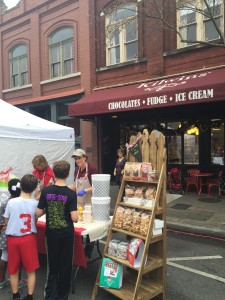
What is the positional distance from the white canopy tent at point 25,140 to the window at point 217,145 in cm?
538

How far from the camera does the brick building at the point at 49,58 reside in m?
13.4

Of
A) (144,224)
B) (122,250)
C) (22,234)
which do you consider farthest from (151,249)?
(22,234)

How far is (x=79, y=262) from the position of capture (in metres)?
3.88

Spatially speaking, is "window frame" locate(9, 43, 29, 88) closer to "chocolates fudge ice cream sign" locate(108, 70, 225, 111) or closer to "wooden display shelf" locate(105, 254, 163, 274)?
"chocolates fudge ice cream sign" locate(108, 70, 225, 111)

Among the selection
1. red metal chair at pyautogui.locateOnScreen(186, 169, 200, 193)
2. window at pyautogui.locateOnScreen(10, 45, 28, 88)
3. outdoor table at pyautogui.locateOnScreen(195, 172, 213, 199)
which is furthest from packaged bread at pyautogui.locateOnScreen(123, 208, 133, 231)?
window at pyautogui.locateOnScreen(10, 45, 28, 88)

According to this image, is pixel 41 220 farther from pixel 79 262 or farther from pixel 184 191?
pixel 184 191

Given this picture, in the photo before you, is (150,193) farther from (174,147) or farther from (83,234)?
(174,147)

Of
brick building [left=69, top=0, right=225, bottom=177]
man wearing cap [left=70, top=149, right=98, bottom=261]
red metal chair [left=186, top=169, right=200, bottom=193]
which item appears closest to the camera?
man wearing cap [left=70, top=149, right=98, bottom=261]

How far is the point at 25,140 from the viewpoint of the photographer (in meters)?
7.26

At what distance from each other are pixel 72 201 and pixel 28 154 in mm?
4375

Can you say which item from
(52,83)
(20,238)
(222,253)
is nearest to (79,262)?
(20,238)

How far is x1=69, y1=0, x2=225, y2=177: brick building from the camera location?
9.41 m

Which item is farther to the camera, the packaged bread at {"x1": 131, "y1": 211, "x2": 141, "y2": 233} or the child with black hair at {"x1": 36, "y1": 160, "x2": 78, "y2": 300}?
the packaged bread at {"x1": 131, "y1": 211, "x2": 141, "y2": 233}

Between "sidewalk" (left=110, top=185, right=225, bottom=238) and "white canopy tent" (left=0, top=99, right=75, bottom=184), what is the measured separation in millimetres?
2847
